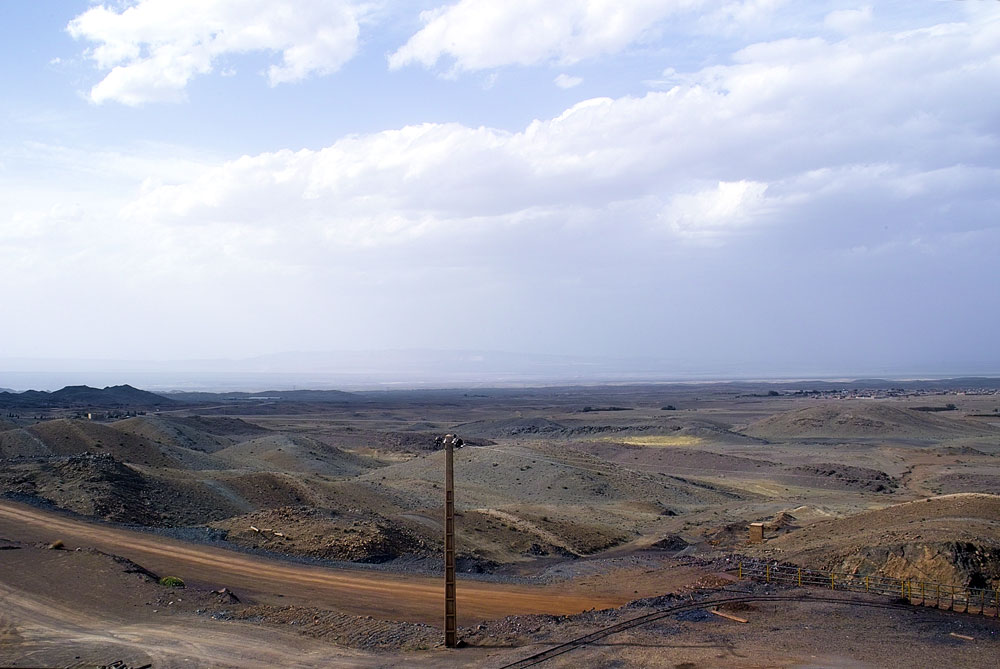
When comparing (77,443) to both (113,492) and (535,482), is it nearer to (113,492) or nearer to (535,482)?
(113,492)

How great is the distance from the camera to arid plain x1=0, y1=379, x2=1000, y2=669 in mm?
18312

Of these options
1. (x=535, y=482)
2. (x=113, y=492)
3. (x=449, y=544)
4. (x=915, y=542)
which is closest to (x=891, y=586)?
(x=915, y=542)

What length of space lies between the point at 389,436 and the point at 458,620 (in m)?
70.5

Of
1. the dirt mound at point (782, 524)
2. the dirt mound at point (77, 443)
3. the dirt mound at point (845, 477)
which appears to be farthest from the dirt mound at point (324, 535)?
the dirt mound at point (845, 477)

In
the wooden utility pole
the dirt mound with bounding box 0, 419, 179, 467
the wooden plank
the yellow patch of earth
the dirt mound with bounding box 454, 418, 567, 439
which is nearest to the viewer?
the wooden utility pole

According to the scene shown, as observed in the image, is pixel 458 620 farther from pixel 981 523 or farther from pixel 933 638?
pixel 981 523

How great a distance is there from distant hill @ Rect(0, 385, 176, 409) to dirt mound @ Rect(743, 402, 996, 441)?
341 feet

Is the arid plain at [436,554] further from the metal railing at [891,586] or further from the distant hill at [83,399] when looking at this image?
the distant hill at [83,399]

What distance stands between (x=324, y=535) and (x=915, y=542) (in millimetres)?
20245

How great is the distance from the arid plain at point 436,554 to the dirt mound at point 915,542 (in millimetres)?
83

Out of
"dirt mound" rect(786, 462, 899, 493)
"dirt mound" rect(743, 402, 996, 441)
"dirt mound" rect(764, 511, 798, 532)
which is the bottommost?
"dirt mound" rect(786, 462, 899, 493)

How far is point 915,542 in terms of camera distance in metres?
23.9

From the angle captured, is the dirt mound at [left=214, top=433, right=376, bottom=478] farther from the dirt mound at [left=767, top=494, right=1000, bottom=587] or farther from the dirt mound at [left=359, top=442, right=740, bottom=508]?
the dirt mound at [left=767, top=494, right=1000, bottom=587]

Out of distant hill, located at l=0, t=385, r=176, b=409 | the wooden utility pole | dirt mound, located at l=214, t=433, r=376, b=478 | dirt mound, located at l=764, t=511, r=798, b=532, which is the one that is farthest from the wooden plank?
distant hill, located at l=0, t=385, r=176, b=409
